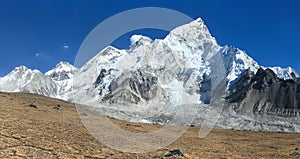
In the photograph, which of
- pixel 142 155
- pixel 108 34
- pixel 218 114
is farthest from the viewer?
pixel 218 114

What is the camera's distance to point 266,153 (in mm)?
28875

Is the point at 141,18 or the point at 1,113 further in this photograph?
the point at 1,113

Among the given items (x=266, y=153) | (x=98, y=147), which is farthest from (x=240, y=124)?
(x=98, y=147)

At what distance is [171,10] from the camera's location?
66.7 feet

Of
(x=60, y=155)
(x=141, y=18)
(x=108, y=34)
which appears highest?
(x=141, y=18)

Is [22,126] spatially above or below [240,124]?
below

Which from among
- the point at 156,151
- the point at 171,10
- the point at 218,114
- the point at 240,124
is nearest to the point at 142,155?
the point at 156,151

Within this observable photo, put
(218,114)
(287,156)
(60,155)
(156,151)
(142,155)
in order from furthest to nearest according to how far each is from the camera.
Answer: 1. (218,114)
2. (287,156)
3. (156,151)
4. (142,155)
5. (60,155)

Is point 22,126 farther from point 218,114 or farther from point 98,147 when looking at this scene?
→ point 218,114

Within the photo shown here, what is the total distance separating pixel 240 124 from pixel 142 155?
151671mm

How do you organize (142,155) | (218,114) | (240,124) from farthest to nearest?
(218,114) < (240,124) < (142,155)

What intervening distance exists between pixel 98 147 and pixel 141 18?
377 inches

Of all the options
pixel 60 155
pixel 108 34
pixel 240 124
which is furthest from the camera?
pixel 240 124

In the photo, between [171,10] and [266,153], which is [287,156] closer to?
[266,153]
